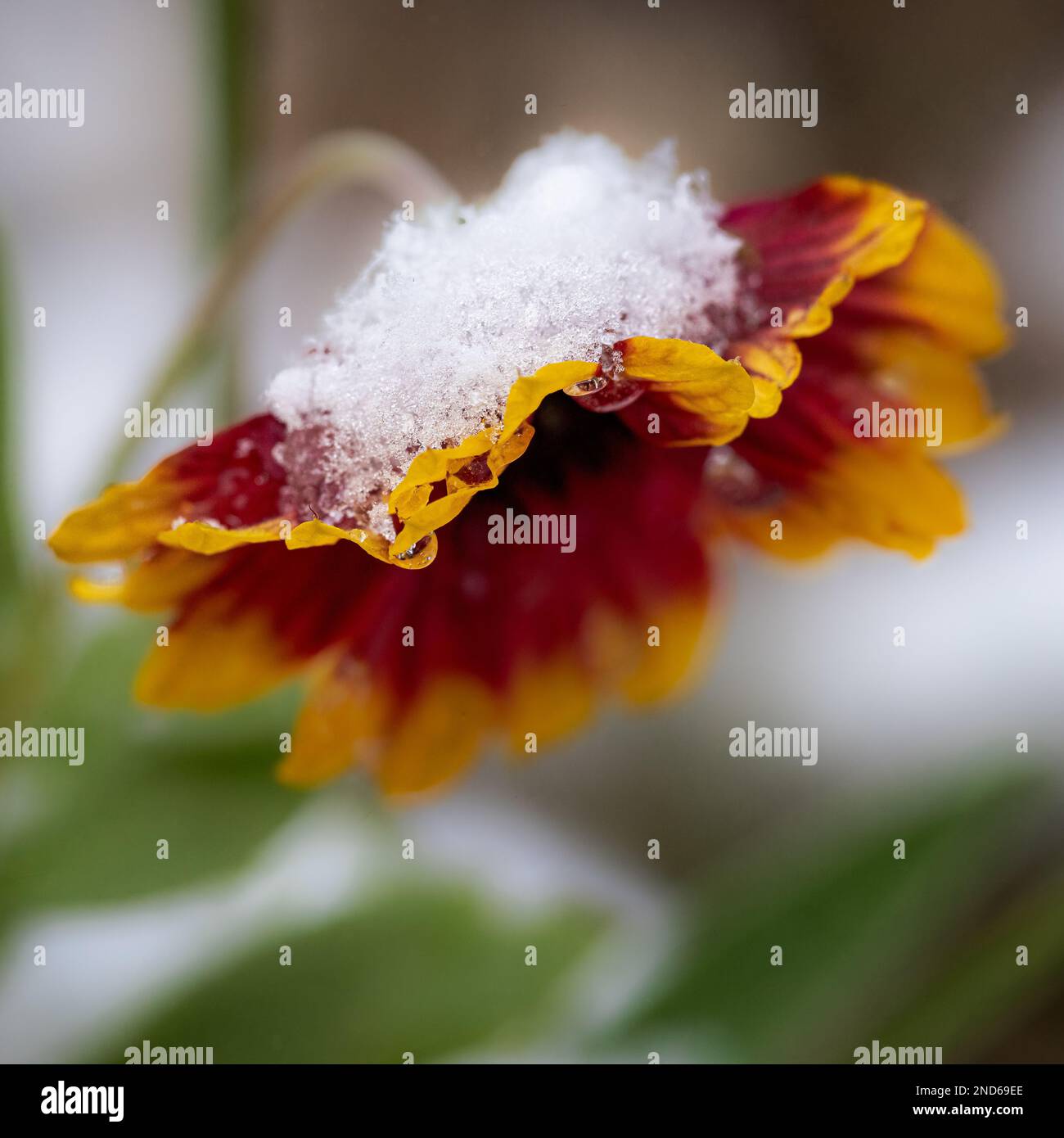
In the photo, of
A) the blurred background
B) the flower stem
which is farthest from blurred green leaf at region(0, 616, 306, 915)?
the flower stem

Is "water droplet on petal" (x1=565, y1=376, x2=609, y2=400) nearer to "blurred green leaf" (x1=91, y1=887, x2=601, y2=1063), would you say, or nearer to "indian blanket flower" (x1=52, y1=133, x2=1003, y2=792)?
"indian blanket flower" (x1=52, y1=133, x2=1003, y2=792)

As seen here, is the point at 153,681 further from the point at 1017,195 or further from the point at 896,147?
the point at 1017,195

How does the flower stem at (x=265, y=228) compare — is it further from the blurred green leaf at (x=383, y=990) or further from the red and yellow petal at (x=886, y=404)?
the blurred green leaf at (x=383, y=990)

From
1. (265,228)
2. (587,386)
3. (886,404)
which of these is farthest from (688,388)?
(265,228)

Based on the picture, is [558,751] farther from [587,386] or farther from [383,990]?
[587,386]

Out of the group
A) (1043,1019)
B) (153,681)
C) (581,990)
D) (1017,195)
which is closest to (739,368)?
(153,681)

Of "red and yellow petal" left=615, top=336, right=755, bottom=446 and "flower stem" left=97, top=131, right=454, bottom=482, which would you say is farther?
"flower stem" left=97, top=131, right=454, bottom=482
